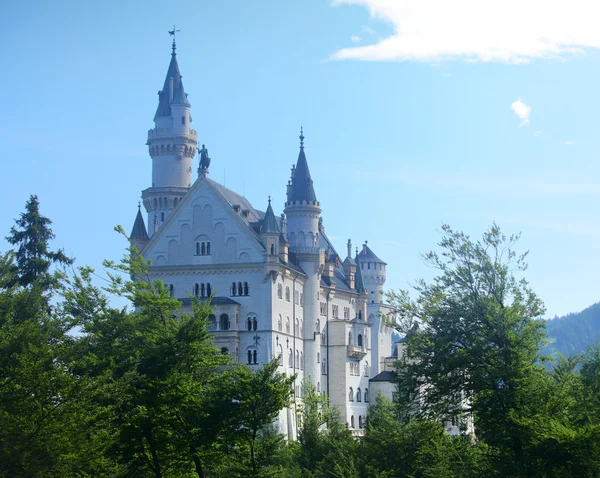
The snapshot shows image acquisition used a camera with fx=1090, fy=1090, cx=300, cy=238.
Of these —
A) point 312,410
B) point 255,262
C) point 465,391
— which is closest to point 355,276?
point 255,262

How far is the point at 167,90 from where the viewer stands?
121 meters

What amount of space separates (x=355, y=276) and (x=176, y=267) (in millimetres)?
32819

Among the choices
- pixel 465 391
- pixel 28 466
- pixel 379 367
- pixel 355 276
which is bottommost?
pixel 28 466

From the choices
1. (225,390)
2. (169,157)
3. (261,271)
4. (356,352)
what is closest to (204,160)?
(169,157)

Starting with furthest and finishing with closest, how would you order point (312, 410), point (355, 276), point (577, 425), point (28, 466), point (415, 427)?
point (355, 276)
point (312, 410)
point (415, 427)
point (577, 425)
point (28, 466)

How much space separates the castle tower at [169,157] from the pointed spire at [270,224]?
44.0ft

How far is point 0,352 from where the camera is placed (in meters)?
50.6

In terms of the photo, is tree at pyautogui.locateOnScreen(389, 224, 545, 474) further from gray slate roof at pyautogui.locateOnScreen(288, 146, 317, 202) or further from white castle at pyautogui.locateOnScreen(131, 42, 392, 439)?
gray slate roof at pyautogui.locateOnScreen(288, 146, 317, 202)

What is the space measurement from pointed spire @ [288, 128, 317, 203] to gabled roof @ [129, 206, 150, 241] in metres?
16.4

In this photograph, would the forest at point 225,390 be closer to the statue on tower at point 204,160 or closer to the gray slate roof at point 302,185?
the statue on tower at point 204,160

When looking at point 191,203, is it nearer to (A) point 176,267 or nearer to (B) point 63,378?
(A) point 176,267

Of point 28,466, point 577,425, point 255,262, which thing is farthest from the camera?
point 255,262

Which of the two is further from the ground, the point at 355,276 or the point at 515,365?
the point at 355,276

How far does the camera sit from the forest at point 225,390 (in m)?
47.1
